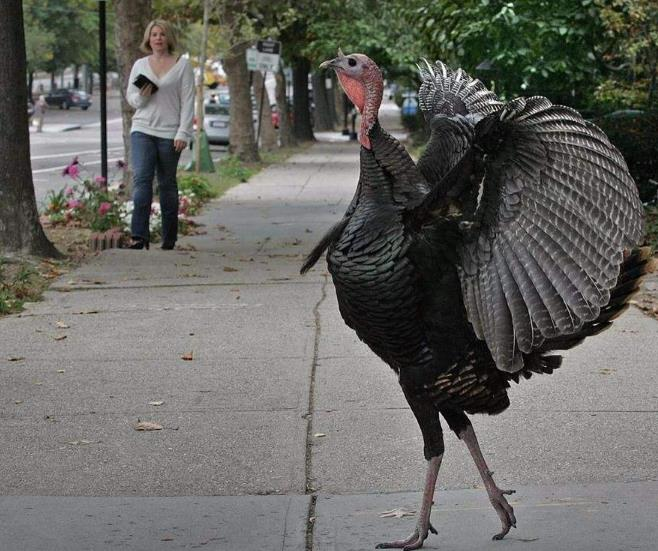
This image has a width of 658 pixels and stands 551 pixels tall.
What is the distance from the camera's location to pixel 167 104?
11805 mm

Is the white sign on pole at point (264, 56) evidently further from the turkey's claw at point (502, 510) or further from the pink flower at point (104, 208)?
the turkey's claw at point (502, 510)

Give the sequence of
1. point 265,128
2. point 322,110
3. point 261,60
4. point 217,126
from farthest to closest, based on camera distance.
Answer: point 322,110
point 217,126
point 265,128
point 261,60

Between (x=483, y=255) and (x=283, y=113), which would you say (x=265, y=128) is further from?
(x=483, y=255)

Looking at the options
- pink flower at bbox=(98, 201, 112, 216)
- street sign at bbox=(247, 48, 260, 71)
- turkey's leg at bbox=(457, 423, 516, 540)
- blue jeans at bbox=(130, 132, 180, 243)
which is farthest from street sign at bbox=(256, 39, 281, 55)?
turkey's leg at bbox=(457, 423, 516, 540)

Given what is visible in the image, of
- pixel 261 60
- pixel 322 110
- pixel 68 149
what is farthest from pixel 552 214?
pixel 322 110

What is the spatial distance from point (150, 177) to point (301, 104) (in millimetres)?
31078

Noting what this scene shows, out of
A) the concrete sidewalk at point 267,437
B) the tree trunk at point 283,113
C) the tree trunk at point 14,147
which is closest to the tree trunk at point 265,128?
the tree trunk at point 283,113

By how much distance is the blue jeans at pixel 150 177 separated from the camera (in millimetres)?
11805

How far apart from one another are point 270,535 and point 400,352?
0.84m

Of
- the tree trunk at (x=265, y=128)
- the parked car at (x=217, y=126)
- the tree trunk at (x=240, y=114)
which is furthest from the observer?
the parked car at (x=217, y=126)

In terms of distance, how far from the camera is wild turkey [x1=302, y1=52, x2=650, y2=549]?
426 cm

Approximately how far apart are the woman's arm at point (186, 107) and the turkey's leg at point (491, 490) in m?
7.42

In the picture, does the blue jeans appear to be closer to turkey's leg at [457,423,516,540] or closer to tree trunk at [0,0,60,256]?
tree trunk at [0,0,60,256]

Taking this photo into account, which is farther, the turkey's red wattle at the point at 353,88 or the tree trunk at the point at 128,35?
the tree trunk at the point at 128,35
